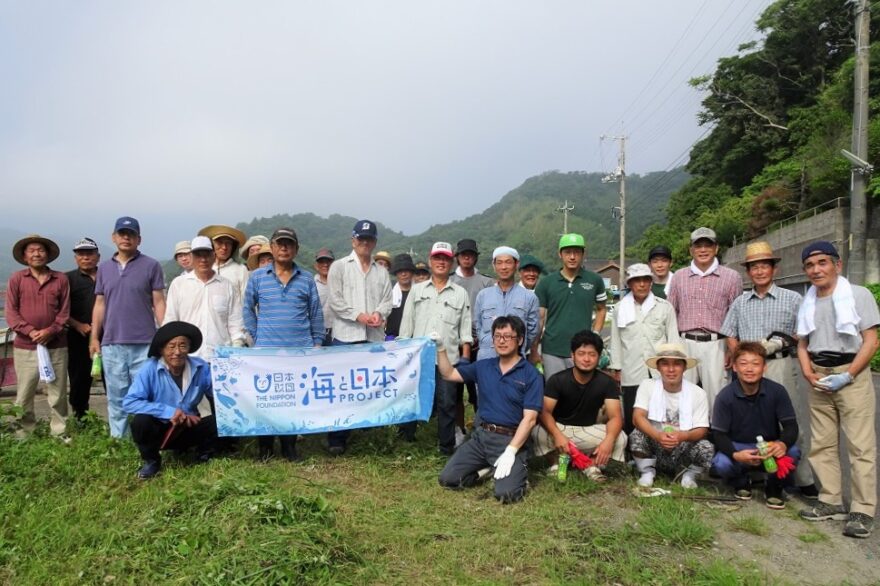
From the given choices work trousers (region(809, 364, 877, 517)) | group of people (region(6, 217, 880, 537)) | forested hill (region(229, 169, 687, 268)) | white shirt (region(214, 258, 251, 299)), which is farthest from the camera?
forested hill (region(229, 169, 687, 268))

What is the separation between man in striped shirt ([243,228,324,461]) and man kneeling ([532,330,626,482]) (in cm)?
232

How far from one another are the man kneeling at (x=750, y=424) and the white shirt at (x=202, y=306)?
4418 millimetres

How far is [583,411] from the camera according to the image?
5062 mm

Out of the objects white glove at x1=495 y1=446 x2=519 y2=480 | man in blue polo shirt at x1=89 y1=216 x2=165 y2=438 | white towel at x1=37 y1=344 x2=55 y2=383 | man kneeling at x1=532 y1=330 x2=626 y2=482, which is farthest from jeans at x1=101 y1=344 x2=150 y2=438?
man kneeling at x1=532 y1=330 x2=626 y2=482

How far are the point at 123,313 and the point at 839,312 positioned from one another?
19.7ft

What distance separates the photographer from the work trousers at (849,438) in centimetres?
394

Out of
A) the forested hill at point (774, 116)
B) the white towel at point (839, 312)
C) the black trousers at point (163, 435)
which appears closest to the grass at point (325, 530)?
the black trousers at point (163, 435)

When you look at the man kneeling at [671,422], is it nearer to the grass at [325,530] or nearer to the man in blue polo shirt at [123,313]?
the grass at [325,530]

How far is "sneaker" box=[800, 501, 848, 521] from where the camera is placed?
4.09m

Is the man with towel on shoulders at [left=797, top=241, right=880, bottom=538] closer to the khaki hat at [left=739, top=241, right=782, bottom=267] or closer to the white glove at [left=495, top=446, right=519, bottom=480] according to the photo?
the khaki hat at [left=739, top=241, right=782, bottom=267]

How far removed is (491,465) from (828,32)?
40.0 metres

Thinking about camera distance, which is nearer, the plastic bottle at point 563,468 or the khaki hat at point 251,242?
the plastic bottle at point 563,468

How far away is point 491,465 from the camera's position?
4852 mm

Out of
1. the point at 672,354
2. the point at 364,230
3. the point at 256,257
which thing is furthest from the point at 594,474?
the point at 256,257
